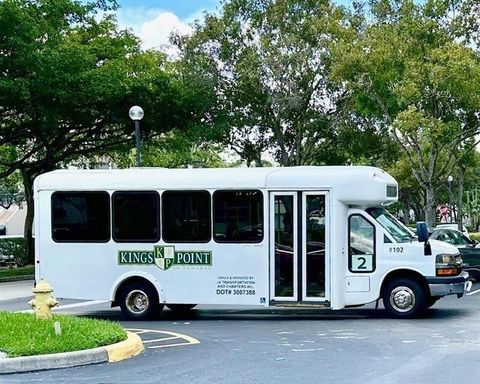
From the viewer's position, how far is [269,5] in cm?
3050

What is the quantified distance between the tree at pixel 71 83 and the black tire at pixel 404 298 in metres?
14.7

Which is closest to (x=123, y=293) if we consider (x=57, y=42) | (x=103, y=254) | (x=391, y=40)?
(x=103, y=254)

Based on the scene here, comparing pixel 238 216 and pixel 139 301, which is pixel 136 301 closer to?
pixel 139 301

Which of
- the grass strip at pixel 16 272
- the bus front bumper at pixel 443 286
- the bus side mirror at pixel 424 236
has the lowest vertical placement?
the grass strip at pixel 16 272

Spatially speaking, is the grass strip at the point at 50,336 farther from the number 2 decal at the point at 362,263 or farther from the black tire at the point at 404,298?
the black tire at the point at 404,298

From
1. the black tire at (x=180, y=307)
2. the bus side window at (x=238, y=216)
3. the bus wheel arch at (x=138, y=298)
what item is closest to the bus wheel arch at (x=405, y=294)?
the bus side window at (x=238, y=216)

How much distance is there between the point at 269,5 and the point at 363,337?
2122 cm

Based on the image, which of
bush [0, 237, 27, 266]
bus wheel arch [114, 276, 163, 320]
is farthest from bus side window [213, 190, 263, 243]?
bush [0, 237, 27, 266]

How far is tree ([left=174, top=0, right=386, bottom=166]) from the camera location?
96.9 feet

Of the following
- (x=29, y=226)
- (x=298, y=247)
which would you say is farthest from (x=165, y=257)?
(x=29, y=226)

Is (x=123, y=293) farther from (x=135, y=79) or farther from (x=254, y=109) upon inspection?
(x=254, y=109)

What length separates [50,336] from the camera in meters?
10.1

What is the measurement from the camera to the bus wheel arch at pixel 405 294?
44.8 ft

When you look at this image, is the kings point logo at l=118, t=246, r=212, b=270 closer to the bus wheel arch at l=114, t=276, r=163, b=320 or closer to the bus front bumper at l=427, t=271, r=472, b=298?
the bus wheel arch at l=114, t=276, r=163, b=320
